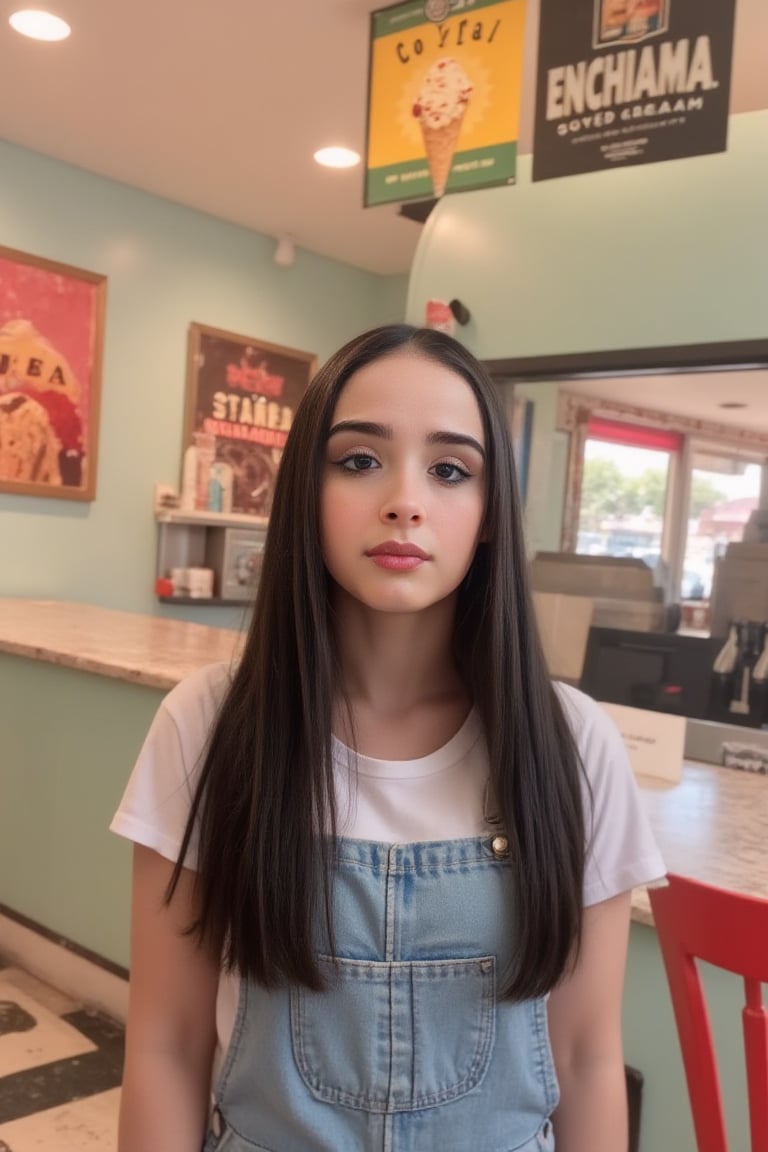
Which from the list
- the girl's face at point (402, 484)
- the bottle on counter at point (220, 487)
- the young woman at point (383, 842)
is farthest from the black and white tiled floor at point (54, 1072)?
the bottle on counter at point (220, 487)

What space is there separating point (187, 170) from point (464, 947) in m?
3.50

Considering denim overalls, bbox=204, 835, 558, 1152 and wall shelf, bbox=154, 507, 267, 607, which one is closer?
denim overalls, bbox=204, 835, 558, 1152

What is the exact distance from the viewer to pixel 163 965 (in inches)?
35.6

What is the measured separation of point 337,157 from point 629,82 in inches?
71.9

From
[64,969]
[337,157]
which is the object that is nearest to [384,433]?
[64,969]

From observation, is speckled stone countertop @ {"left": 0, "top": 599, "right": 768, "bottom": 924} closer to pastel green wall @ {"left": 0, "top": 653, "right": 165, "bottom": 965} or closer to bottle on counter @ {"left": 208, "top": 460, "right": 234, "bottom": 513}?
pastel green wall @ {"left": 0, "top": 653, "right": 165, "bottom": 965}

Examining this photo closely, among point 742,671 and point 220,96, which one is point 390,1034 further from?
point 220,96

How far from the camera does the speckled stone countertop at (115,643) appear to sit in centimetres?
204

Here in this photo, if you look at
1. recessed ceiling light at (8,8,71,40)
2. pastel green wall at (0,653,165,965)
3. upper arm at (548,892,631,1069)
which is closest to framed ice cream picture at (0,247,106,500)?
recessed ceiling light at (8,8,71,40)

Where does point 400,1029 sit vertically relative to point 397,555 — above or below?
below

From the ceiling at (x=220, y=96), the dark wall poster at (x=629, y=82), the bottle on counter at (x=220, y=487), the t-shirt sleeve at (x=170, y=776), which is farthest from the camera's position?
the bottle on counter at (x=220, y=487)

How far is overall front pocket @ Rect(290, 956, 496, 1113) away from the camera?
841mm

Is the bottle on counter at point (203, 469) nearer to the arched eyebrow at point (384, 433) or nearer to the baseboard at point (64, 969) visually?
the baseboard at point (64, 969)

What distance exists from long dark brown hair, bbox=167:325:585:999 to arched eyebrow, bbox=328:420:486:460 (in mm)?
22
